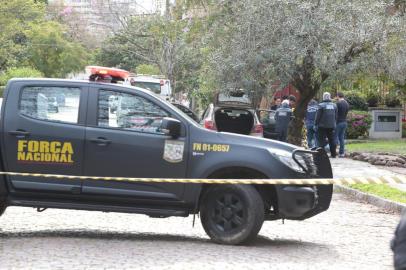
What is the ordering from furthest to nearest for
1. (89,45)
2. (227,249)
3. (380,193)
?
(89,45), (380,193), (227,249)

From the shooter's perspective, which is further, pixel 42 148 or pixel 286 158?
pixel 42 148

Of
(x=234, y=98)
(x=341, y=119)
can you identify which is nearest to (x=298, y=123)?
(x=234, y=98)

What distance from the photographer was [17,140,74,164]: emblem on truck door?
A: 806 cm

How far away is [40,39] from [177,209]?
202 feet

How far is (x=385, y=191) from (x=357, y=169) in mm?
3809

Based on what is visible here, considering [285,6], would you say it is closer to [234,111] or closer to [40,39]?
[234,111]

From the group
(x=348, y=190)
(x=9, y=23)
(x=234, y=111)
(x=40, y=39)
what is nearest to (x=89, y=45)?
(x=40, y=39)

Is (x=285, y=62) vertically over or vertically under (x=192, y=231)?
over

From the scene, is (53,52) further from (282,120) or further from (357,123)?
(282,120)

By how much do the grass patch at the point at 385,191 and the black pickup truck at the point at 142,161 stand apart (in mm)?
4101

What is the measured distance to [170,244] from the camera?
788 cm

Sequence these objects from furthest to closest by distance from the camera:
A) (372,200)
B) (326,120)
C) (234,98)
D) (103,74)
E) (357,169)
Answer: (234,98) < (326,120) < (357,169) < (372,200) < (103,74)

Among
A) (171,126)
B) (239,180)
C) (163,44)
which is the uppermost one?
(163,44)

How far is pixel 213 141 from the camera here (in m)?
7.97
